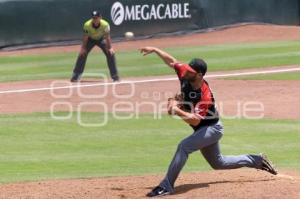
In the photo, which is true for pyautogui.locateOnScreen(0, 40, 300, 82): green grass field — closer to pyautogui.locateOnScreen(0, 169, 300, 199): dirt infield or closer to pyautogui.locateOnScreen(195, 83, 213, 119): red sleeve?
pyautogui.locateOnScreen(0, 169, 300, 199): dirt infield

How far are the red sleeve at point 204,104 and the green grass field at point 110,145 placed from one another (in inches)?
88.9

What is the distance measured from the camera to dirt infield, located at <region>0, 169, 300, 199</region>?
9.85 meters

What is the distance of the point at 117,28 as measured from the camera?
94.9 feet

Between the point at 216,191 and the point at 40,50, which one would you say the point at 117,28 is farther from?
the point at 216,191

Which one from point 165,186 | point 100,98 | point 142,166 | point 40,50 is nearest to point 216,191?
point 165,186

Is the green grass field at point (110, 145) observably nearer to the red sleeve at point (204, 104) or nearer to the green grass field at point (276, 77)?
the red sleeve at point (204, 104)

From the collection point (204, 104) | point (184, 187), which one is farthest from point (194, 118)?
point (184, 187)

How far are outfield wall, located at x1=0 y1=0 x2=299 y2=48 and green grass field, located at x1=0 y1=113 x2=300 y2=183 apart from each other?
1150cm

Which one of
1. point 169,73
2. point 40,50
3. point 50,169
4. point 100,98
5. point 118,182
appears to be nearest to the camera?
point 118,182

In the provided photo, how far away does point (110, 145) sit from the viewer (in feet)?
44.8

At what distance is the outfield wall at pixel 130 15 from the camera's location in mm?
27344

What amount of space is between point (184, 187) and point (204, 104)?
129 centimetres

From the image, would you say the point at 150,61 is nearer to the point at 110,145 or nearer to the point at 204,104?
the point at 110,145

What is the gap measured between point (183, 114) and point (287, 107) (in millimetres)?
8365
